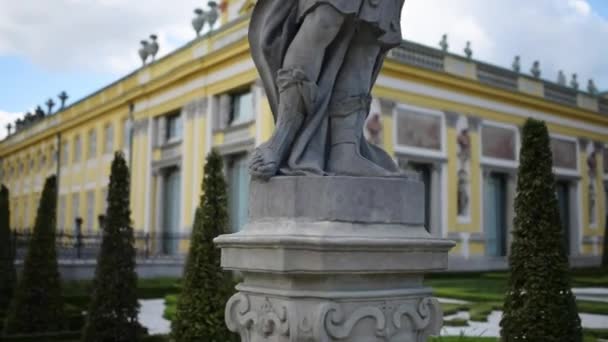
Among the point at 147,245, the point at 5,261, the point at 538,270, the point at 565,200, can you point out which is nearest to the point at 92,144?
the point at 147,245

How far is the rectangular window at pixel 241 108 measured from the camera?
2195 centimetres

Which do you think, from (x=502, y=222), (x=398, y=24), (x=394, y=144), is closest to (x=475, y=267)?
(x=502, y=222)

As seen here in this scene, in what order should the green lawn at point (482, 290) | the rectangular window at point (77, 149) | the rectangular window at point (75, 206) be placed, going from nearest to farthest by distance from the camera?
the green lawn at point (482, 290)
the rectangular window at point (75, 206)
the rectangular window at point (77, 149)

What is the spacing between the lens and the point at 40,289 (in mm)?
9906

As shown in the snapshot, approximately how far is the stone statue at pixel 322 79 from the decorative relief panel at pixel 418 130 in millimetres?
18910

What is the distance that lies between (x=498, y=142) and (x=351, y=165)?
77.3 feet

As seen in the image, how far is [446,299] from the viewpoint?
14.1 metres

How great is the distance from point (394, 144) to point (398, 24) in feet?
61.2

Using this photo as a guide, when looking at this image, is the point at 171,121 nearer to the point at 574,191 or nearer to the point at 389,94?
the point at 389,94

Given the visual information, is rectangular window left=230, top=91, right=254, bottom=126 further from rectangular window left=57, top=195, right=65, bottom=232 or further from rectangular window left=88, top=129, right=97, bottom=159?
rectangular window left=57, top=195, right=65, bottom=232

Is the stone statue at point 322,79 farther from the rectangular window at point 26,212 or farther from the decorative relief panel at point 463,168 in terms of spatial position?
the rectangular window at point 26,212

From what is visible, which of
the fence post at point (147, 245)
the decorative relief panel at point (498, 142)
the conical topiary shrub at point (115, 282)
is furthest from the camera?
the decorative relief panel at point (498, 142)

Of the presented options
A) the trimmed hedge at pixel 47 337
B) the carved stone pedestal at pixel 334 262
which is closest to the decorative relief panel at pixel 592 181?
the trimmed hedge at pixel 47 337

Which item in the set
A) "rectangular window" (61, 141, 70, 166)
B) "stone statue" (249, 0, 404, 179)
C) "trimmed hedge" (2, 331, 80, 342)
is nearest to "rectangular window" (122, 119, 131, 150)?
"rectangular window" (61, 141, 70, 166)
